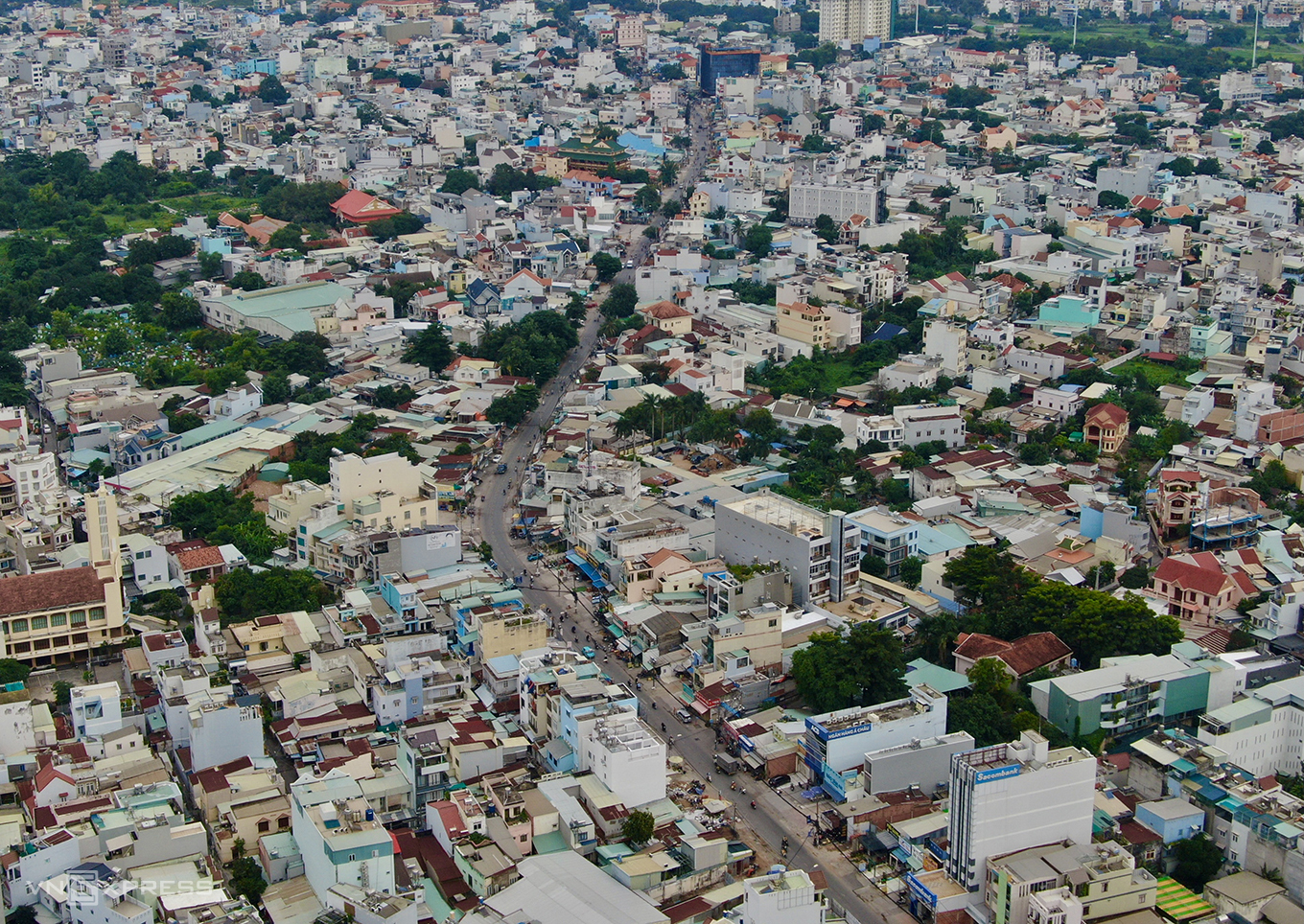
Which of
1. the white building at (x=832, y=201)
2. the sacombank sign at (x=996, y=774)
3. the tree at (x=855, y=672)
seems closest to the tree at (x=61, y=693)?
the tree at (x=855, y=672)

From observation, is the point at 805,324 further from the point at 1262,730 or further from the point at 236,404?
the point at 1262,730

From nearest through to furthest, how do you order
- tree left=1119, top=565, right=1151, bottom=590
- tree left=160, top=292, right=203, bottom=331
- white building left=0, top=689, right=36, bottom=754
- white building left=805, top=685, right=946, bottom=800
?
white building left=805, top=685, right=946, bottom=800 < white building left=0, top=689, right=36, bottom=754 < tree left=1119, top=565, right=1151, bottom=590 < tree left=160, top=292, right=203, bottom=331

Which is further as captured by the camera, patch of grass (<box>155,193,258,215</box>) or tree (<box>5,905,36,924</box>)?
patch of grass (<box>155,193,258,215</box>)

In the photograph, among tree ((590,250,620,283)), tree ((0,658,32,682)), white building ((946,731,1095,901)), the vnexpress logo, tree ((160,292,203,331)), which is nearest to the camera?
the vnexpress logo

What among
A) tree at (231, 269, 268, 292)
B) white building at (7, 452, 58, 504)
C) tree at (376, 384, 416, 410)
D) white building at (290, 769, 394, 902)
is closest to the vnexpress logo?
white building at (290, 769, 394, 902)

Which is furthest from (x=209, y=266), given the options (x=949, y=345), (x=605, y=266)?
(x=949, y=345)

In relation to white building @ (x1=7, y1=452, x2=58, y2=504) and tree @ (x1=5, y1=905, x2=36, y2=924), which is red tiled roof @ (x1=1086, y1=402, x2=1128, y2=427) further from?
tree @ (x1=5, y1=905, x2=36, y2=924)

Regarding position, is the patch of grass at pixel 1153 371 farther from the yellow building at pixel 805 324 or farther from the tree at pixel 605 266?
the tree at pixel 605 266
